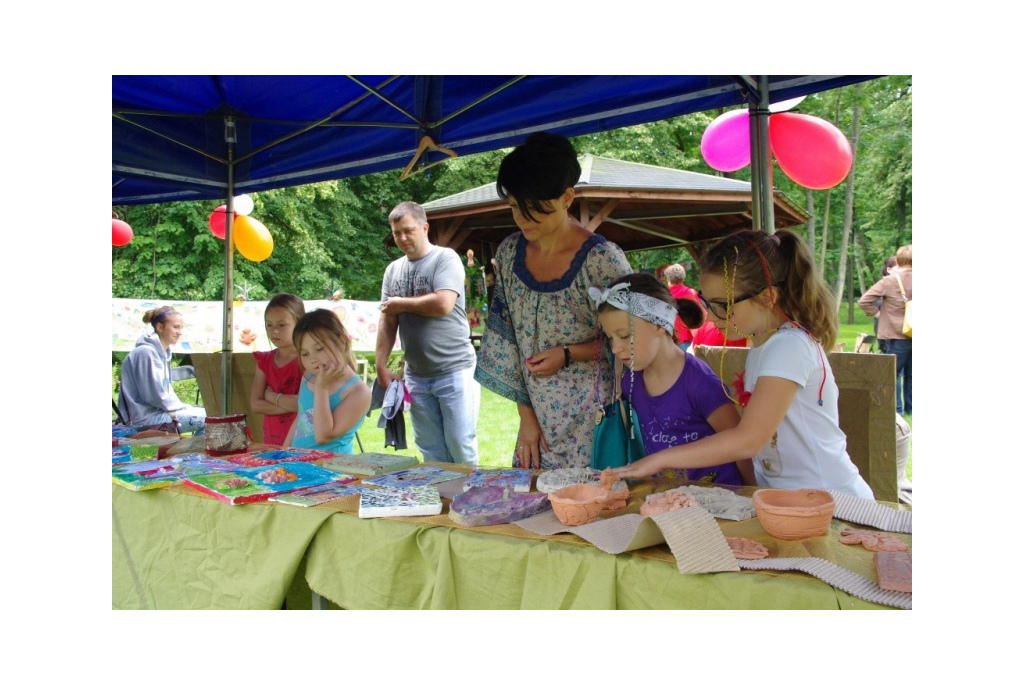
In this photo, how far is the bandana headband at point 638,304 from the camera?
1.86 meters

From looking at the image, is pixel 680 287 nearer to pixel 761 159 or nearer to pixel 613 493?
pixel 761 159

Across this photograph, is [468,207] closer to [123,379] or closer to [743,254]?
[123,379]

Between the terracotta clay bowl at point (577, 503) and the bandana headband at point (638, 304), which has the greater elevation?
the bandana headband at point (638, 304)

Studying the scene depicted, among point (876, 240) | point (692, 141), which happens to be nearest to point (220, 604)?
point (692, 141)

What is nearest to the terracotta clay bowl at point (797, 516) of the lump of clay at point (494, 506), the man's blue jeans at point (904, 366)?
the lump of clay at point (494, 506)

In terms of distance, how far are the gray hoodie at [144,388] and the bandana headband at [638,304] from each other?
359 cm

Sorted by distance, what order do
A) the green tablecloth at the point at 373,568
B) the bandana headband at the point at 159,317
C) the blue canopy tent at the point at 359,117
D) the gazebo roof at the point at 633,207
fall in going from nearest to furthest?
1. the green tablecloth at the point at 373,568
2. the blue canopy tent at the point at 359,117
3. the bandana headband at the point at 159,317
4. the gazebo roof at the point at 633,207

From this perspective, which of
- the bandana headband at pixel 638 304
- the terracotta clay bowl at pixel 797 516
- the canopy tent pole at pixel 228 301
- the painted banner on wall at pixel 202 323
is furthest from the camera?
the painted banner on wall at pixel 202 323

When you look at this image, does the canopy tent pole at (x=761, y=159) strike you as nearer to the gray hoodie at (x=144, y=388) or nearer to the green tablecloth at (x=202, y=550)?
the green tablecloth at (x=202, y=550)

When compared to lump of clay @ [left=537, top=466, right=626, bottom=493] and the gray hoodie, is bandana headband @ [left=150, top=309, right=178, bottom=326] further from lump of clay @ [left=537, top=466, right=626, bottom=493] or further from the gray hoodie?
lump of clay @ [left=537, top=466, right=626, bottom=493]

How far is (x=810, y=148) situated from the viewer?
3043mm

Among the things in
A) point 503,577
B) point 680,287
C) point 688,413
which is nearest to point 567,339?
point 688,413

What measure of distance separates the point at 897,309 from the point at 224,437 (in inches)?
252

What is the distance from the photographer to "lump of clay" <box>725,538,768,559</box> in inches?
46.3
